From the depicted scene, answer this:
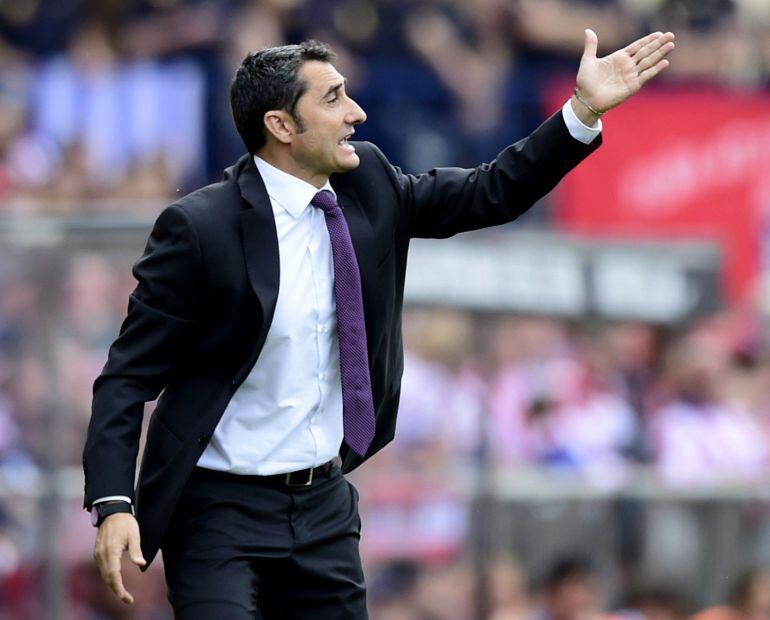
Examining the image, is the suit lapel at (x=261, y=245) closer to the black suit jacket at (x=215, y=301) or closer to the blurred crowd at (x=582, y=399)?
the black suit jacket at (x=215, y=301)

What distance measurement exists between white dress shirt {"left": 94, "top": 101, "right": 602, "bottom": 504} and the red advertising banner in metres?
8.22

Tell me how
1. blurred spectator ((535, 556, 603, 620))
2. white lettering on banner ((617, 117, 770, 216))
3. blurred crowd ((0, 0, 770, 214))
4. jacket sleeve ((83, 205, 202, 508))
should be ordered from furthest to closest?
1. white lettering on banner ((617, 117, 770, 216))
2. blurred crowd ((0, 0, 770, 214))
3. blurred spectator ((535, 556, 603, 620))
4. jacket sleeve ((83, 205, 202, 508))

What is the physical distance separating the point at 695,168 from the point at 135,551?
9.83 metres

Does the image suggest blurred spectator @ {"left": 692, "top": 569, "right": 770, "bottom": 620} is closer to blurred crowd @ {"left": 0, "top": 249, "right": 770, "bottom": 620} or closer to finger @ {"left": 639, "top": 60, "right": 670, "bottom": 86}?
blurred crowd @ {"left": 0, "top": 249, "right": 770, "bottom": 620}

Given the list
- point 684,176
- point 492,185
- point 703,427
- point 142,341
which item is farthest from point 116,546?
point 684,176

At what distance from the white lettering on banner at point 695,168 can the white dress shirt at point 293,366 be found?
339 inches

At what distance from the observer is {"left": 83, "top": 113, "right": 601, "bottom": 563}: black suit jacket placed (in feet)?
15.8

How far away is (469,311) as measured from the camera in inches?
342

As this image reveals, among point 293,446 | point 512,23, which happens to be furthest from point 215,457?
point 512,23

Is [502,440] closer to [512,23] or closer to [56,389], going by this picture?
[56,389]

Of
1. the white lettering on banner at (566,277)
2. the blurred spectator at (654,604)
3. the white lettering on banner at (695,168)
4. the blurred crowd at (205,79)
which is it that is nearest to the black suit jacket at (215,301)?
the white lettering on banner at (566,277)

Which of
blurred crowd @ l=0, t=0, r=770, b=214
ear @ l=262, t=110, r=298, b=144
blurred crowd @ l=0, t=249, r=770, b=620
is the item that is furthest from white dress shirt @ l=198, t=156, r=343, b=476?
blurred crowd @ l=0, t=0, r=770, b=214

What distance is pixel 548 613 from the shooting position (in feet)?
29.7

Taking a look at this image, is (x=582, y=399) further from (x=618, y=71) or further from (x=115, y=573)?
(x=115, y=573)
